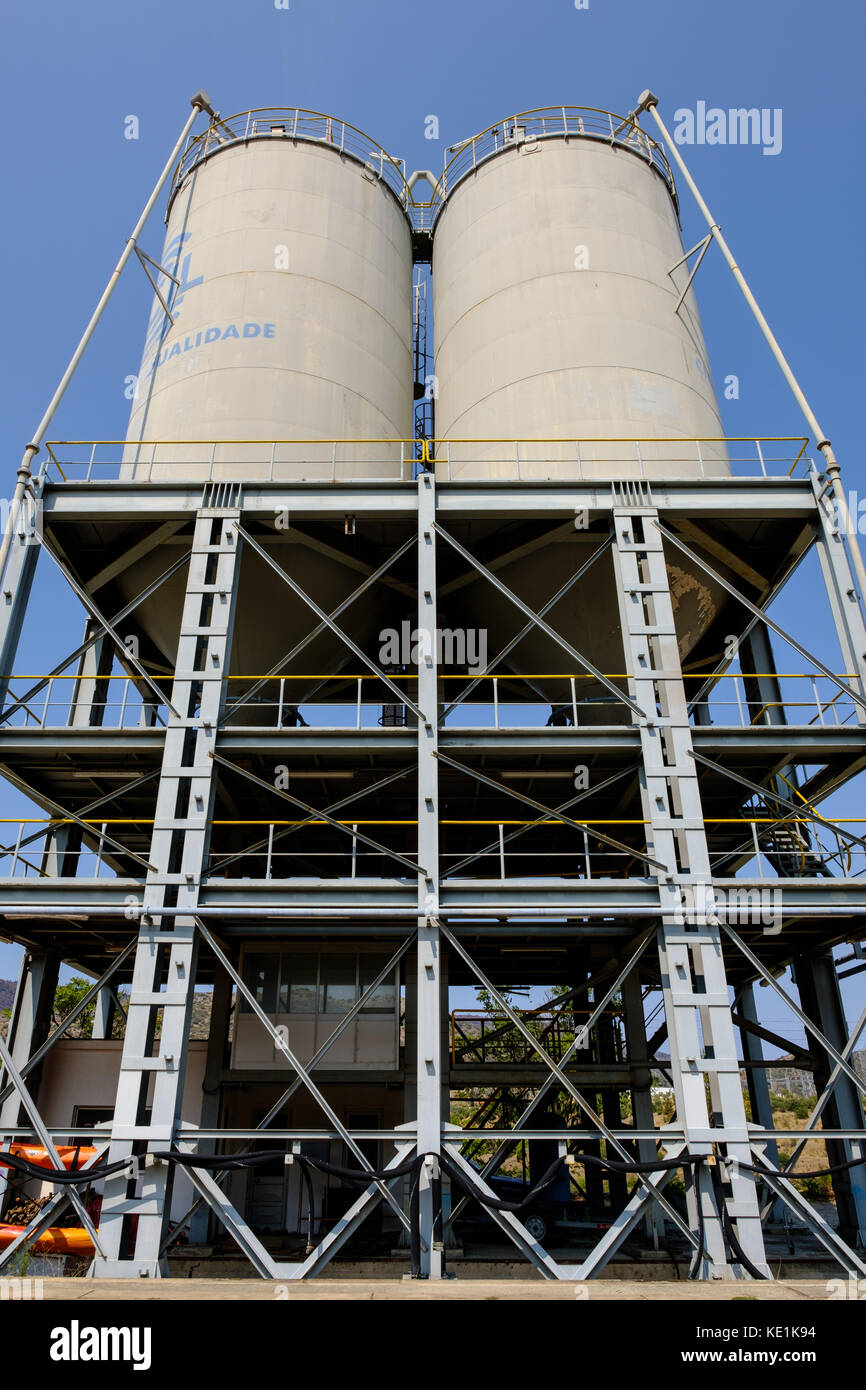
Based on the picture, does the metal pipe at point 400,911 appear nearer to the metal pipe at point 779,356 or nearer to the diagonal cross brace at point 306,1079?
the diagonal cross brace at point 306,1079

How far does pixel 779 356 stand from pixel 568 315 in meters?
3.66

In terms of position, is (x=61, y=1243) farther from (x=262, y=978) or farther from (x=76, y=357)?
(x=76, y=357)

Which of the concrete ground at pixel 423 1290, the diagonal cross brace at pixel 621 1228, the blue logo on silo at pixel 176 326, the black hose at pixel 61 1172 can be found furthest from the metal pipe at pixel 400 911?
the blue logo on silo at pixel 176 326

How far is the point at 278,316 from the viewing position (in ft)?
51.5

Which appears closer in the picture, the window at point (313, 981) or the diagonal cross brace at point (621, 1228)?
the diagonal cross brace at point (621, 1228)

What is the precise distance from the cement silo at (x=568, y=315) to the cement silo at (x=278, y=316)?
60.1 inches

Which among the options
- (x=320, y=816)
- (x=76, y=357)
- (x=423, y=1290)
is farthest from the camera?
(x=76, y=357)

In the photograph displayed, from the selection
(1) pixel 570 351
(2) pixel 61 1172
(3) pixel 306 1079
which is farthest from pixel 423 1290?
(1) pixel 570 351

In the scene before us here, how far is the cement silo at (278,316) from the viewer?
15.0m

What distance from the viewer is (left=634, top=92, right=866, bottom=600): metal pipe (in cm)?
1350

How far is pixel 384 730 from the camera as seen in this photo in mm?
12539

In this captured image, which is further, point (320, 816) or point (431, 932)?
point (320, 816)
